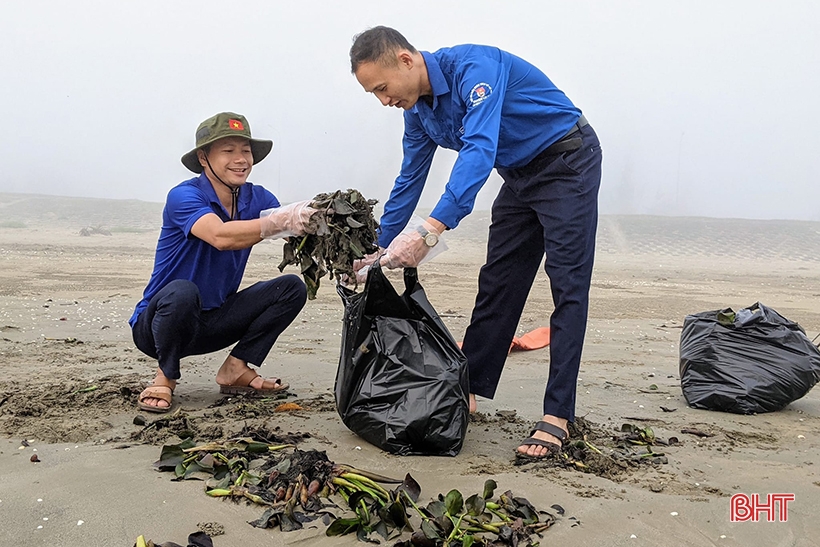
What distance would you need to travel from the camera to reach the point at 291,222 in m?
3.08

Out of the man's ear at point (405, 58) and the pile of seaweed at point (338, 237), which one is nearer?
the man's ear at point (405, 58)

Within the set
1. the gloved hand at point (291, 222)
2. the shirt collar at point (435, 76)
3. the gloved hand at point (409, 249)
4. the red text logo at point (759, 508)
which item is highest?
the shirt collar at point (435, 76)

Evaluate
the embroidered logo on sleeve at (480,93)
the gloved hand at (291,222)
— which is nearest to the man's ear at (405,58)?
the embroidered logo on sleeve at (480,93)

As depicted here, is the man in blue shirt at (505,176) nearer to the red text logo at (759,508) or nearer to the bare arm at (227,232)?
the bare arm at (227,232)

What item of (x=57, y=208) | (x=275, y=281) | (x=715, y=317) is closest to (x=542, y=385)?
(x=715, y=317)

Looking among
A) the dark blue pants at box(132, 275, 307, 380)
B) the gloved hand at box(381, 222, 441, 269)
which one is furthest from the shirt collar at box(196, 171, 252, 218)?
the gloved hand at box(381, 222, 441, 269)

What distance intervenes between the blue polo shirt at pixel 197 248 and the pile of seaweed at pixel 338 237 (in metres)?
0.59

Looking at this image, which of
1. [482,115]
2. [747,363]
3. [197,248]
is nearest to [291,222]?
[197,248]

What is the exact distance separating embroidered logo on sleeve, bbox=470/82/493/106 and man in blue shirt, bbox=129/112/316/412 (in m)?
0.82

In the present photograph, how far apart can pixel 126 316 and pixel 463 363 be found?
4.40 metres

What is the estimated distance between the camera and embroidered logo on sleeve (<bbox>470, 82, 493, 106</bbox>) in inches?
114

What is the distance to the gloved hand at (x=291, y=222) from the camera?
9.93 feet

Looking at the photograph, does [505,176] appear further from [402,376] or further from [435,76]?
[402,376]

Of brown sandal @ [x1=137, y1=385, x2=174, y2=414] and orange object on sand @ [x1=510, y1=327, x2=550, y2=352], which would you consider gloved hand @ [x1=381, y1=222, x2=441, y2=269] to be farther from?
orange object on sand @ [x1=510, y1=327, x2=550, y2=352]
